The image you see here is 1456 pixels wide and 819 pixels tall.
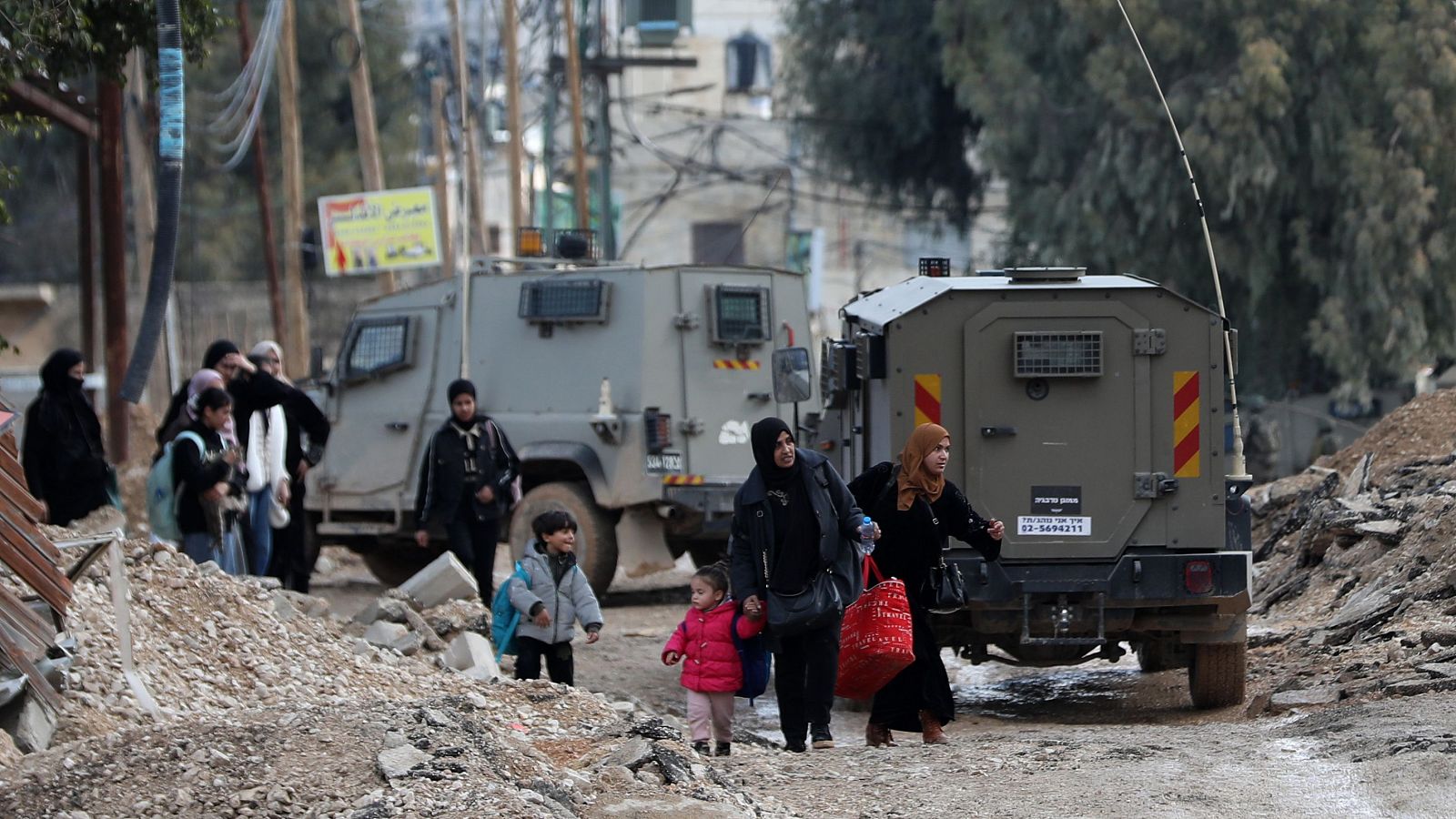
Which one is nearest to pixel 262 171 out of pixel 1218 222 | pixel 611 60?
pixel 611 60

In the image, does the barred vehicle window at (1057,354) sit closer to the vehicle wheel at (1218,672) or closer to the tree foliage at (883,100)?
the vehicle wheel at (1218,672)

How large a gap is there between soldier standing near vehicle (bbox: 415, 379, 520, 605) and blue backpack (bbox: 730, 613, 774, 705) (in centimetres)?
382

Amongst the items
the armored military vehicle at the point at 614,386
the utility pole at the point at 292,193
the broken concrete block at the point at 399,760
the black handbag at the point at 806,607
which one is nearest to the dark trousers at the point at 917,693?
the black handbag at the point at 806,607

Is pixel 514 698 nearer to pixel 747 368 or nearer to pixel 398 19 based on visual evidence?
pixel 747 368

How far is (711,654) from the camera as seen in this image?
8.51 m

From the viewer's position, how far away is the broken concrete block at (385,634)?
35.8ft

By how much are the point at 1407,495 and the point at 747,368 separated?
15.9 feet

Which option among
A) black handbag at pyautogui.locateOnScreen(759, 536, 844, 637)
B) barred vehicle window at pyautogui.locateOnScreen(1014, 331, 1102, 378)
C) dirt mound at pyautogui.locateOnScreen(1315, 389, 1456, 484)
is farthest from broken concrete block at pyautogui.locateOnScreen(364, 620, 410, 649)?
dirt mound at pyautogui.locateOnScreen(1315, 389, 1456, 484)

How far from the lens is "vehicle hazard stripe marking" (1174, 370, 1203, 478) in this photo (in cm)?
965

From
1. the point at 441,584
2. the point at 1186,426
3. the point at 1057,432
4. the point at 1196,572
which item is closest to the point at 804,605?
the point at 1057,432

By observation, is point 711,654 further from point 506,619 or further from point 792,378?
point 792,378

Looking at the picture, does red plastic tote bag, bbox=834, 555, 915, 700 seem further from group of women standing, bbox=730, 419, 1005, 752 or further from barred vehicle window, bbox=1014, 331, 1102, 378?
barred vehicle window, bbox=1014, 331, 1102, 378

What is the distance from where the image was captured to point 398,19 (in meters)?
43.9

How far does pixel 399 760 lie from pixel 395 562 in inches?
426
